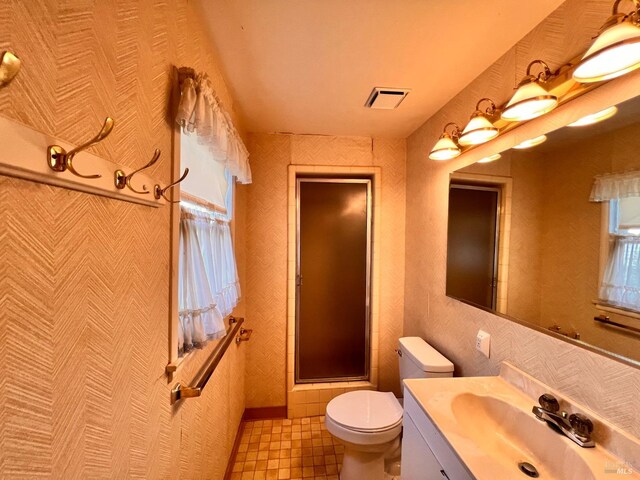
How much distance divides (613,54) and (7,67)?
1.27 meters

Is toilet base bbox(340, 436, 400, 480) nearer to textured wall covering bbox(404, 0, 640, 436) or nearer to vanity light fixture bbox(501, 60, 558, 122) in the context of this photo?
textured wall covering bbox(404, 0, 640, 436)

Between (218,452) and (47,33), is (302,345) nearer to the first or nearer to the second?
(218,452)

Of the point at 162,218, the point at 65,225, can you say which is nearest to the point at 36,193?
the point at 65,225

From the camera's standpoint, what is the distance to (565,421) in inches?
33.3

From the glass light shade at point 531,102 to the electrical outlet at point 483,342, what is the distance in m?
0.96

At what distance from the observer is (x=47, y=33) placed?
420 mm

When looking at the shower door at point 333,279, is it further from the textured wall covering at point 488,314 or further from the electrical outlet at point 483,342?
A: the electrical outlet at point 483,342

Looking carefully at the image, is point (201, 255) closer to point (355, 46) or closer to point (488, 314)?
point (355, 46)

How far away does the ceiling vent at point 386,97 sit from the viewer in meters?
1.53

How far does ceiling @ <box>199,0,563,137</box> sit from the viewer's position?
1.00 metres

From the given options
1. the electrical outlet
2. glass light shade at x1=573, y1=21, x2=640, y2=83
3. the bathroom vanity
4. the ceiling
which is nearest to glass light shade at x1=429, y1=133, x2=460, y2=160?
the ceiling

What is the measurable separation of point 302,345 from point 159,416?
5.31 feet

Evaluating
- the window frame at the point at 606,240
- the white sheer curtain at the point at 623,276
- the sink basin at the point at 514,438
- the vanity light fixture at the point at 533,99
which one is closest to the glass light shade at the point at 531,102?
the vanity light fixture at the point at 533,99

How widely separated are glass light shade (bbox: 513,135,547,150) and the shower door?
128 cm
